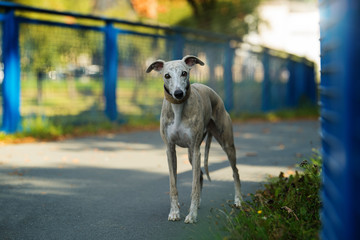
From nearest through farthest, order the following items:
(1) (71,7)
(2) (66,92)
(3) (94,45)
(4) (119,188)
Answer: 1. (4) (119,188)
2. (2) (66,92)
3. (3) (94,45)
4. (1) (71,7)

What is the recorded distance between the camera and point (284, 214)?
4301 mm

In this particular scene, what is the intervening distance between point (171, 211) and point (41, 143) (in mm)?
6009

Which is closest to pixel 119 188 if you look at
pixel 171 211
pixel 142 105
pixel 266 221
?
pixel 171 211

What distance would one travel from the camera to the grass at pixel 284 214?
3.56m

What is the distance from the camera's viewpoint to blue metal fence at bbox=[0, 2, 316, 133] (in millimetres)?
10562

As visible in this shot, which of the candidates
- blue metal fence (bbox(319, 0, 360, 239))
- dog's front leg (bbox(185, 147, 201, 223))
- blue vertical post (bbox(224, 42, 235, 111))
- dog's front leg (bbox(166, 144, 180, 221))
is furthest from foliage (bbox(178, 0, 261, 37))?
blue metal fence (bbox(319, 0, 360, 239))

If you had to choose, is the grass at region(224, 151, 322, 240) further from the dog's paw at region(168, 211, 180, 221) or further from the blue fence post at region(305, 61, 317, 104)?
the blue fence post at region(305, 61, 317, 104)

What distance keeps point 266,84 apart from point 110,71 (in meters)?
9.81

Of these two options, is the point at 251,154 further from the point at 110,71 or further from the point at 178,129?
the point at 110,71

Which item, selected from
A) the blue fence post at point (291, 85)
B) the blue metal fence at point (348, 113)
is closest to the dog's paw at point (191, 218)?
the blue metal fence at point (348, 113)

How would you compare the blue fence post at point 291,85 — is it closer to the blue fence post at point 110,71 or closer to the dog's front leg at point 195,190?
the blue fence post at point 110,71

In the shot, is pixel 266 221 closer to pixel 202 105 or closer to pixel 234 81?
pixel 202 105

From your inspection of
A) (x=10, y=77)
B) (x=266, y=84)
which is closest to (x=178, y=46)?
(x=10, y=77)

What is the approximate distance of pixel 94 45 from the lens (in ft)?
41.8
